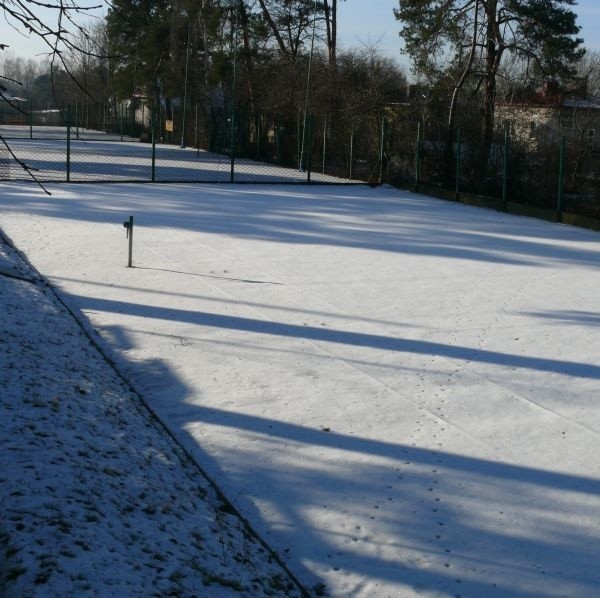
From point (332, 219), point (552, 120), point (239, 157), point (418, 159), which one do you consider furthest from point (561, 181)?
point (552, 120)

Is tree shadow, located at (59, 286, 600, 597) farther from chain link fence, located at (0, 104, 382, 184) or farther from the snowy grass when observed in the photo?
chain link fence, located at (0, 104, 382, 184)

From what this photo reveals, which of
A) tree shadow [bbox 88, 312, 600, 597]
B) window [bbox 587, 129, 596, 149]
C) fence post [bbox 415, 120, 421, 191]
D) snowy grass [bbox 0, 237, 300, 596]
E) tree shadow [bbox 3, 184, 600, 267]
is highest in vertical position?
window [bbox 587, 129, 596, 149]

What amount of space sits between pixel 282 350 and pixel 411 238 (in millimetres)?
8274

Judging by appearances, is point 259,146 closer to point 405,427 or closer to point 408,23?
point 408,23

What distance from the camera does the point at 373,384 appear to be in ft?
24.7

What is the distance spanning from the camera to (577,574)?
4457 mm

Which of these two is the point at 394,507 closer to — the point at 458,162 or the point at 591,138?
the point at 458,162

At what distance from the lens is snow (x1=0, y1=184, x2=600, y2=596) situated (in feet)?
15.6

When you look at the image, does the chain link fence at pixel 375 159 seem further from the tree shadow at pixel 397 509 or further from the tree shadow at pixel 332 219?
the tree shadow at pixel 397 509

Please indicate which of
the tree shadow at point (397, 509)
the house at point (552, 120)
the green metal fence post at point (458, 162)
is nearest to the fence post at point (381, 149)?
the green metal fence post at point (458, 162)

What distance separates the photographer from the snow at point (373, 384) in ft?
15.6

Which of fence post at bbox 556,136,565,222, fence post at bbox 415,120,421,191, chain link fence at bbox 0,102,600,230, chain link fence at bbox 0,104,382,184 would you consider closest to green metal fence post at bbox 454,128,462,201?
chain link fence at bbox 0,102,600,230

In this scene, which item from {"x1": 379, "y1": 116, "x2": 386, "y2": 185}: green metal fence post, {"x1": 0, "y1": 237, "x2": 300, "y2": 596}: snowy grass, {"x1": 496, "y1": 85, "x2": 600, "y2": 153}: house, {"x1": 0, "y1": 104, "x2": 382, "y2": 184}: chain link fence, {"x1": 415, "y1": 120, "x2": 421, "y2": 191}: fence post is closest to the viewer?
{"x1": 0, "y1": 237, "x2": 300, "y2": 596}: snowy grass

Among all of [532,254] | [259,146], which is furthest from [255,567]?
[259,146]
